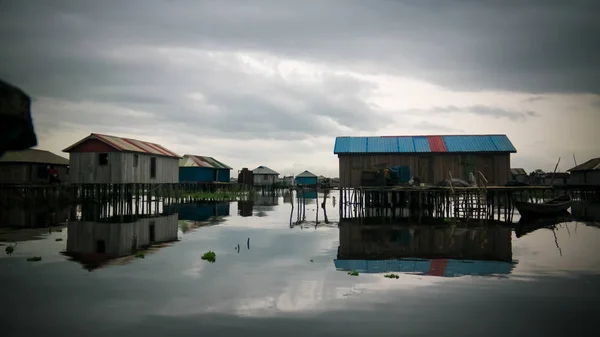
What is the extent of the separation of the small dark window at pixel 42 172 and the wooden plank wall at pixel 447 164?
3099 centimetres

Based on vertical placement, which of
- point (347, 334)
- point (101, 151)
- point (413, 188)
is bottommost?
point (347, 334)

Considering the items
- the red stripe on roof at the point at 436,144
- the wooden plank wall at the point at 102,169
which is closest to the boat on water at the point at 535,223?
the red stripe on roof at the point at 436,144

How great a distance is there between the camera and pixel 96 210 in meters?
32.0

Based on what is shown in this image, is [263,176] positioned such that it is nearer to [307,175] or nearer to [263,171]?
[263,171]

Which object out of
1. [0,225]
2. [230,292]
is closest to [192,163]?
[0,225]

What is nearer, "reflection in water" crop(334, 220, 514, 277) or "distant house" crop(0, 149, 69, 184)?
"reflection in water" crop(334, 220, 514, 277)

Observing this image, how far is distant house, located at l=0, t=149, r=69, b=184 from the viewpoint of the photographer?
39.3m

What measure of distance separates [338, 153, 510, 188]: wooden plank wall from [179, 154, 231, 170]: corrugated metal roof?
27501 millimetres

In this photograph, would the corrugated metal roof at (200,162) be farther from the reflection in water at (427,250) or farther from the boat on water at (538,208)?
the boat on water at (538,208)

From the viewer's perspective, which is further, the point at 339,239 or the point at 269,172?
the point at 269,172

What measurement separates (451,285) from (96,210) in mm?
28685

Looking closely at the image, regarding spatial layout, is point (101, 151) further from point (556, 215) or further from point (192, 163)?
point (556, 215)

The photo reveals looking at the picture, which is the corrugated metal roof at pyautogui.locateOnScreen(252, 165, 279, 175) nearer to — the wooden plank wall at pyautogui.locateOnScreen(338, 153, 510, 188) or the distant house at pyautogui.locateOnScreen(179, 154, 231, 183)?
the distant house at pyautogui.locateOnScreen(179, 154, 231, 183)

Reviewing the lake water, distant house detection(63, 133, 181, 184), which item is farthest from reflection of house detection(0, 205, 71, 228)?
the lake water
